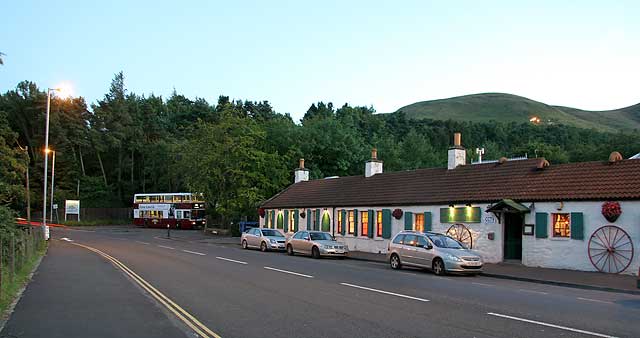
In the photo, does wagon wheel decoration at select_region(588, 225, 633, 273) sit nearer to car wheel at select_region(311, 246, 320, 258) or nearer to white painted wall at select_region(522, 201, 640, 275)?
white painted wall at select_region(522, 201, 640, 275)

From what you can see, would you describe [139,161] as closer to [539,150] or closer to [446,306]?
[539,150]

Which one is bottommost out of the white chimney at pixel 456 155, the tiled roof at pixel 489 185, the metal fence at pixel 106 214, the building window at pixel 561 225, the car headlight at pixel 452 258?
the metal fence at pixel 106 214

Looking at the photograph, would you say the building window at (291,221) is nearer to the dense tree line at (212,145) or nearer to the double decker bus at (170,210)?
the dense tree line at (212,145)

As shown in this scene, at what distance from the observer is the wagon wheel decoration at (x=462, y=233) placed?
2556cm

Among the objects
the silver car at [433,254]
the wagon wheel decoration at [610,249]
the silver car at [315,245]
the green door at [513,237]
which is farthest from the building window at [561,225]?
the silver car at [315,245]

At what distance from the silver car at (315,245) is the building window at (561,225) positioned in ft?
33.5

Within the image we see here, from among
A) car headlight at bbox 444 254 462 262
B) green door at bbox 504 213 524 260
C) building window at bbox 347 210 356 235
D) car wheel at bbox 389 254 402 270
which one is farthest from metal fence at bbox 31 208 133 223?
car headlight at bbox 444 254 462 262

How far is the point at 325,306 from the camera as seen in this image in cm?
1230

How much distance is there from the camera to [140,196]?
71625 millimetres

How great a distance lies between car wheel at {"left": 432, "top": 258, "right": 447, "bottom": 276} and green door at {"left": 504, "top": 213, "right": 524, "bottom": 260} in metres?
5.23

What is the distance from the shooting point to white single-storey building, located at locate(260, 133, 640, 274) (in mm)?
20688

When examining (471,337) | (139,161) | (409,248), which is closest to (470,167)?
(409,248)

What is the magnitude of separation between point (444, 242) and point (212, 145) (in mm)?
33728

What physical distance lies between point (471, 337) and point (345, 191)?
26.4 m
